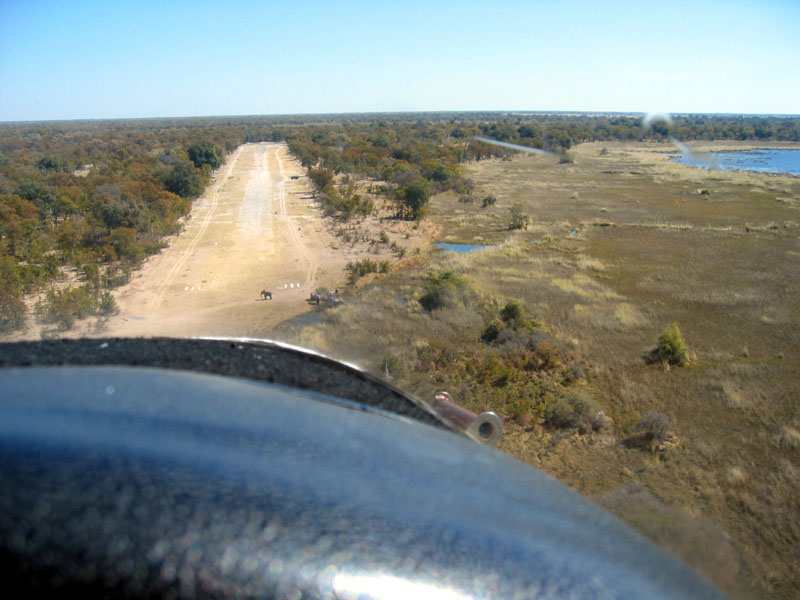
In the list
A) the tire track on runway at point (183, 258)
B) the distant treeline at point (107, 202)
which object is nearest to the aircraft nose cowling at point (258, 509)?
the distant treeline at point (107, 202)

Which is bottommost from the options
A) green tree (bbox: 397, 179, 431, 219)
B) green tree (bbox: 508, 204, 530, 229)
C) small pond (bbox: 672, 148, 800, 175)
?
green tree (bbox: 508, 204, 530, 229)

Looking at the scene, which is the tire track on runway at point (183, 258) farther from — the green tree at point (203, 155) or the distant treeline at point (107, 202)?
the green tree at point (203, 155)

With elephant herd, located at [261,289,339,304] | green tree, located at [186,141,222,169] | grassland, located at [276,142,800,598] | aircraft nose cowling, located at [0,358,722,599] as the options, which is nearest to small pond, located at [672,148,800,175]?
grassland, located at [276,142,800,598]

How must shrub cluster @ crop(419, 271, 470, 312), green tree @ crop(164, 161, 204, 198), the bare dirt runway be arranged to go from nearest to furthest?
the bare dirt runway, shrub cluster @ crop(419, 271, 470, 312), green tree @ crop(164, 161, 204, 198)

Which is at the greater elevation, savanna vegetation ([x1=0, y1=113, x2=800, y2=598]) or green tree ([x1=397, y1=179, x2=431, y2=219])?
green tree ([x1=397, y1=179, x2=431, y2=219])

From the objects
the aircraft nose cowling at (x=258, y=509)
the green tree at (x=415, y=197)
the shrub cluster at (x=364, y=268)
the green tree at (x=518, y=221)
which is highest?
the aircraft nose cowling at (x=258, y=509)

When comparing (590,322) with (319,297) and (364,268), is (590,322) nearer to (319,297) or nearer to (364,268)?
(319,297)

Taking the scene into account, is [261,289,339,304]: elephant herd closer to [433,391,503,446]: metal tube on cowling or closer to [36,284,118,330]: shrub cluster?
[36,284,118,330]: shrub cluster
